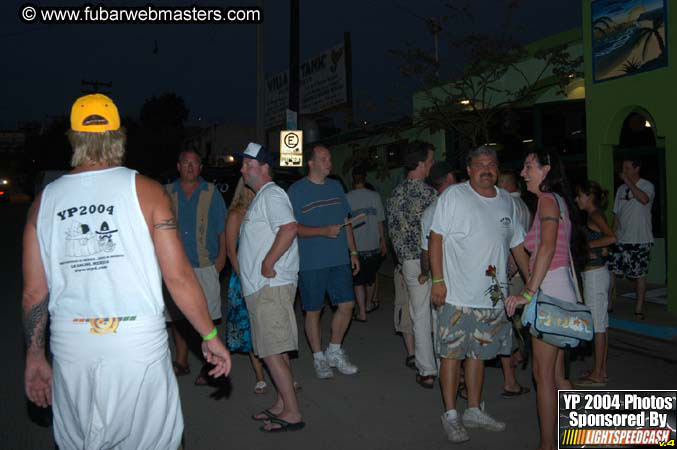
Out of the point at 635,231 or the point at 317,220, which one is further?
the point at 635,231

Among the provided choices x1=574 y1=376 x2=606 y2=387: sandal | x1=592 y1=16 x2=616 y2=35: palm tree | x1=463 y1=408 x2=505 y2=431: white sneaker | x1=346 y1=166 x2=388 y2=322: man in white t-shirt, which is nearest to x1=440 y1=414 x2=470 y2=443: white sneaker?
x1=463 y1=408 x2=505 y2=431: white sneaker

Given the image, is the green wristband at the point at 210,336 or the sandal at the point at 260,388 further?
the sandal at the point at 260,388

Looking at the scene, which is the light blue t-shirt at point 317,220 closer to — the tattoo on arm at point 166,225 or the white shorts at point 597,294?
the white shorts at point 597,294

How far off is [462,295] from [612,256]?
17.5 ft

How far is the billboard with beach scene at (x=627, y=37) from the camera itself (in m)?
9.28

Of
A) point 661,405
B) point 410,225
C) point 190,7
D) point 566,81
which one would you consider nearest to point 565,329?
point 661,405

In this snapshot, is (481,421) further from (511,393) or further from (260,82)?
(260,82)

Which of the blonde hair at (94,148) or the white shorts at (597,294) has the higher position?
the blonde hair at (94,148)

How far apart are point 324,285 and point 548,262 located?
2.81 m

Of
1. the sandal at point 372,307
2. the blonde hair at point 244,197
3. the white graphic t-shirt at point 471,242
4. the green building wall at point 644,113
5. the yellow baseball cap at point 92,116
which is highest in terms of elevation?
the green building wall at point 644,113

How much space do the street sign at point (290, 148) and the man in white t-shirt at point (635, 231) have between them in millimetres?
7760

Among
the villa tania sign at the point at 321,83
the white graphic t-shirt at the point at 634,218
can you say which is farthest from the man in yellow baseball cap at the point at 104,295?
the villa tania sign at the point at 321,83

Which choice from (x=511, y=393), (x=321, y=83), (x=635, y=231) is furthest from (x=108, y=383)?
(x=321, y=83)

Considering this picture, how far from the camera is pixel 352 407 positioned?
580 cm
